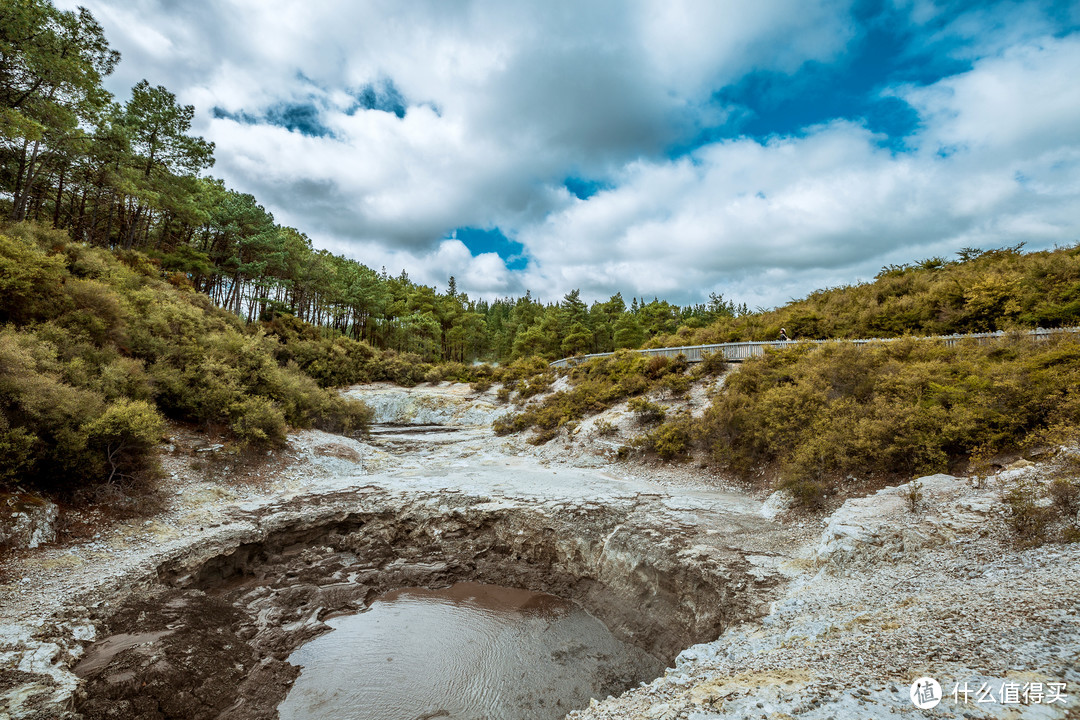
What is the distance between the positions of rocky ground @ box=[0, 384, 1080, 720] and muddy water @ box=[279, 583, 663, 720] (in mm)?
522

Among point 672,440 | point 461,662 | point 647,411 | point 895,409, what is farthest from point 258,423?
point 895,409

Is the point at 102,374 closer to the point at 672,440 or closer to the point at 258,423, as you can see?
the point at 258,423

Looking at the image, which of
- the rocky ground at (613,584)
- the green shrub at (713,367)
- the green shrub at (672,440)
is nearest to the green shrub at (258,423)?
the rocky ground at (613,584)

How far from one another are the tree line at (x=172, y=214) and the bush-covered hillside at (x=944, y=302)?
11.5 metres

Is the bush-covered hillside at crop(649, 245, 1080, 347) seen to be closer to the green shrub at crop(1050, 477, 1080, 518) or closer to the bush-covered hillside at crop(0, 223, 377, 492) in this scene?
the green shrub at crop(1050, 477, 1080, 518)

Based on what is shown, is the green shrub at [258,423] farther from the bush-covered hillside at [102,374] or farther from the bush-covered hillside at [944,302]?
the bush-covered hillside at [944,302]

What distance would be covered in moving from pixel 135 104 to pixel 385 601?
34032 millimetres

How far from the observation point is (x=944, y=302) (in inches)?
728

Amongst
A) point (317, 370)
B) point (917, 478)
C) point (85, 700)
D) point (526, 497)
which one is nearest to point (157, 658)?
point (85, 700)

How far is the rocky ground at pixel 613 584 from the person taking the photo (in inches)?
150

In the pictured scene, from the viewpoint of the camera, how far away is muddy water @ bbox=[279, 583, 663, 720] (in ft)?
19.9

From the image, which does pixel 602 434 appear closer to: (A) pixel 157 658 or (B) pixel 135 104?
(A) pixel 157 658

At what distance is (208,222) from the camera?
32812 millimetres

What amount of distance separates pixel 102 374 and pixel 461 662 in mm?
13080
